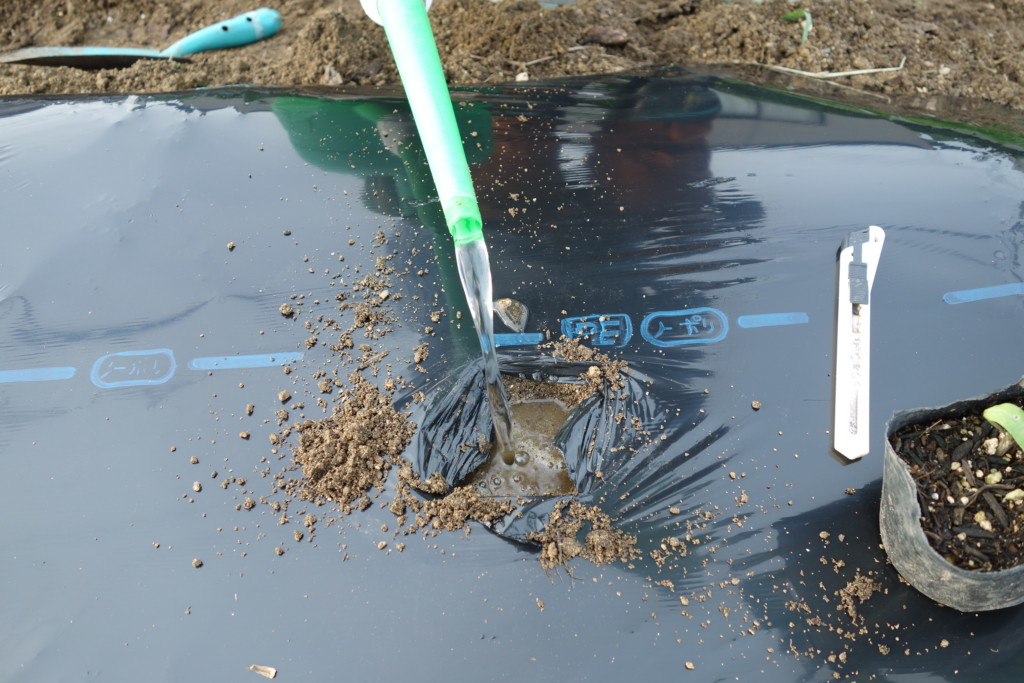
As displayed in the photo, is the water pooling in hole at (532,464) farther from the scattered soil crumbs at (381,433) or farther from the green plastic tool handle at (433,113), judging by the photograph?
the green plastic tool handle at (433,113)

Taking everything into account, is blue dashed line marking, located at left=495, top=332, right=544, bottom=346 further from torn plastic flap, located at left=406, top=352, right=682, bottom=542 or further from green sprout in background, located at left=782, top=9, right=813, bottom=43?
green sprout in background, located at left=782, top=9, right=813, bottom=43

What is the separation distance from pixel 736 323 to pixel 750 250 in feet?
0.61

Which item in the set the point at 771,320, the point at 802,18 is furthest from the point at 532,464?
the point at 802,18

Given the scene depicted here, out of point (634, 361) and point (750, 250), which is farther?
point (750, 250)

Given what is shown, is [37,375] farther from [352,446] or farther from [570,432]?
[570,432]

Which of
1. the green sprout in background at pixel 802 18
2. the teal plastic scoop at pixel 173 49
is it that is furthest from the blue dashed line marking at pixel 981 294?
the teal plastic scoop at pixel 173 49

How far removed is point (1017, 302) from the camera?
4.25 feet

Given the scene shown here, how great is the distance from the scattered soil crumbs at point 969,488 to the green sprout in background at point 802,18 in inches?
64.2


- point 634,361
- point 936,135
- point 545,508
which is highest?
point 936,135

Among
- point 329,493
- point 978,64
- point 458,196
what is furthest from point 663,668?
point 978,64

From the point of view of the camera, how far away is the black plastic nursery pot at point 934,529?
88 centimetres

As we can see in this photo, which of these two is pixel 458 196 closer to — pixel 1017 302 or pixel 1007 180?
pixel 1017 302

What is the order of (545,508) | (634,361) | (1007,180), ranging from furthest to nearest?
(1007,180)
(634,361)
(545,508)

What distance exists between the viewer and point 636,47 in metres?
2.22
